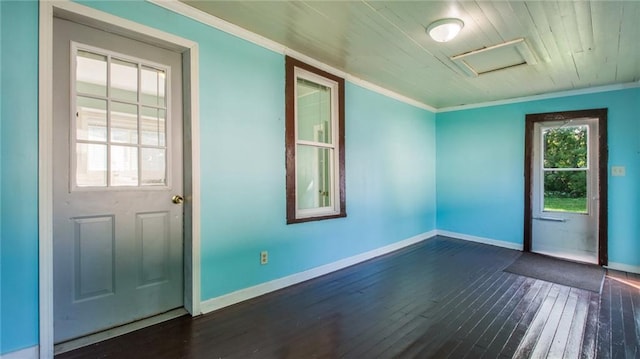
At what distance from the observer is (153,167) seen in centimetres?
235

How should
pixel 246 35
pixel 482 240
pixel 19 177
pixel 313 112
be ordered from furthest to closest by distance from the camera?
pixel 482 240 → pixel 313 112 → pixel 246 35 → pixel 19 177

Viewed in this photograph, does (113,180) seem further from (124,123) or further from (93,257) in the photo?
(93,257)

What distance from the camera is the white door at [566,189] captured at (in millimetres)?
4148

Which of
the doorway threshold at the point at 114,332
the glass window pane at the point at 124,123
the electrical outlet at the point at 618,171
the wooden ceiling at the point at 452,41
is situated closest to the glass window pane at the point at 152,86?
the glass window pane at the point at 124,123

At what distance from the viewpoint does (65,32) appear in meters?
1.94

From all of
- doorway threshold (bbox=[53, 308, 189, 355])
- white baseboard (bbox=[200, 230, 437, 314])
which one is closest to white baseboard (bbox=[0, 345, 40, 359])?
→ doorway threshold (bbox=[53, 308, 189, 355])

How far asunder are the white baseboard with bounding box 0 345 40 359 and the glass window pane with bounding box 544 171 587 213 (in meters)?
5.88

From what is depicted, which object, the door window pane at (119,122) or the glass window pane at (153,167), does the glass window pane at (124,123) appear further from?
the glass window pane at (153,167)

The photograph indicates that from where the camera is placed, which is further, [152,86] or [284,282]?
[284,282]

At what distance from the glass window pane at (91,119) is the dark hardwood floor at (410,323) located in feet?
4.66

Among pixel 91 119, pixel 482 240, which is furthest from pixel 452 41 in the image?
pixel 482 240

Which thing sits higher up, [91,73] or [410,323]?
[91,73]

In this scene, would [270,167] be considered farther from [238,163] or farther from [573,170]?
[573,170]

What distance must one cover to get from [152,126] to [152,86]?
32 cm
